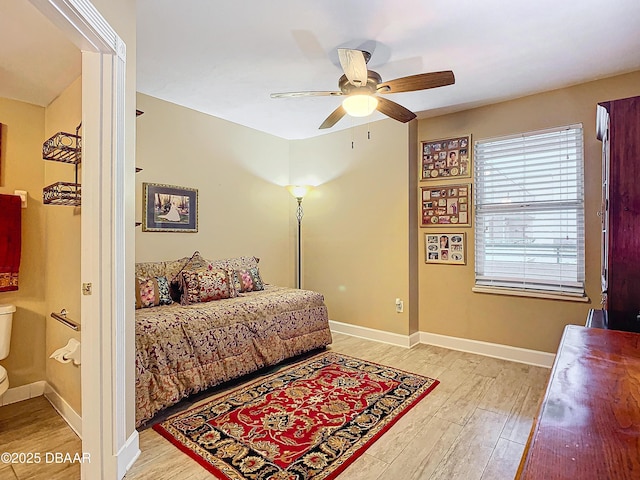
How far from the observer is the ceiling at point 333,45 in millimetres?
2014

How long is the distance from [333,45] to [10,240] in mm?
2679

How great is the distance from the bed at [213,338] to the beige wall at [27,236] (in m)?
0.75

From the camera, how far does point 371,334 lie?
4.23 m

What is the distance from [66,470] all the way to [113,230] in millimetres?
1344

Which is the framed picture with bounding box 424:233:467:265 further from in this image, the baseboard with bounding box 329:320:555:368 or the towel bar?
the towel bar

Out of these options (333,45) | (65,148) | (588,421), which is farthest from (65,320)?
(588,421)

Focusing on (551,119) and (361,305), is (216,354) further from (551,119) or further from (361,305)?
(551,119)

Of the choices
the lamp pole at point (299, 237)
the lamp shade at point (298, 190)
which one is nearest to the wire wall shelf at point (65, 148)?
the lamp shade at point (298, 190)

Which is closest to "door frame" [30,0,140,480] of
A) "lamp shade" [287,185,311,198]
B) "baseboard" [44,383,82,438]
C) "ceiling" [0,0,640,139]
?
"ceiling" [0,0,640,139]

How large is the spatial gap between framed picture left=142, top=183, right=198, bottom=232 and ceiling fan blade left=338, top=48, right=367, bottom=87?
2.16m

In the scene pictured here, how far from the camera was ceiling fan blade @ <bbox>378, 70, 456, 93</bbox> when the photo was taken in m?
2.25

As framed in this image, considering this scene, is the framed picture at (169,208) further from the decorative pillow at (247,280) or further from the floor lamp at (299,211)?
the floor lamp at (299,211)

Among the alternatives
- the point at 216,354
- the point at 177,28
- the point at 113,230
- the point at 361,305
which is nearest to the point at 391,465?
the point at 216,354

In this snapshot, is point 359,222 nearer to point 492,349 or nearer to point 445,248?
point 445,248
